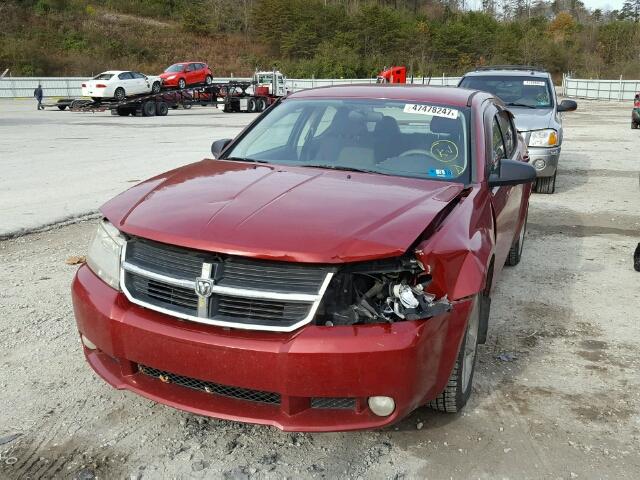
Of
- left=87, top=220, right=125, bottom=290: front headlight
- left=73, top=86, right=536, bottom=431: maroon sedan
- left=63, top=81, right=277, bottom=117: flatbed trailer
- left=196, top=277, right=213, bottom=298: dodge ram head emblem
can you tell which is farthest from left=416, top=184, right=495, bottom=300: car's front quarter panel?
left=63, top=81, right=277, bottom=117: flatbed trailer

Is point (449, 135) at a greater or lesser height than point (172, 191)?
greater

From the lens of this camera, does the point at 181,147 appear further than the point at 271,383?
Yes

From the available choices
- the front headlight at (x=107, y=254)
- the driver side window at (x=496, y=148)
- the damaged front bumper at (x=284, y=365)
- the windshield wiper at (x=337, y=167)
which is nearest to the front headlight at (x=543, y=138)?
the driver side window at (x=496, y=148)

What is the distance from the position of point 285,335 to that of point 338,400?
38 centimetres

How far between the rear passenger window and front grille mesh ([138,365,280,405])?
318 centimetres

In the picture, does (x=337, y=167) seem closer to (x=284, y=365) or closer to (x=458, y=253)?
(x=458, y=253)

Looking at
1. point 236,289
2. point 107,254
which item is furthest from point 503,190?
point 107,254

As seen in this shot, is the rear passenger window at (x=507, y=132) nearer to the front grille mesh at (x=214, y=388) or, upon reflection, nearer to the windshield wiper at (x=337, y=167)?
the windshield wiper at (x=337, y=167)

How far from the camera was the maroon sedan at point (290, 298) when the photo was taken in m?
2.53

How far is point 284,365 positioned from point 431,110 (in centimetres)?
231

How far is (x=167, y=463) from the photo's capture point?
2.81m

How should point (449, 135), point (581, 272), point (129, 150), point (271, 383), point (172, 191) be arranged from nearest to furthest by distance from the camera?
point (271, 383), point (172, 191), point (449, 135), point (581, 272), point (129, 150)

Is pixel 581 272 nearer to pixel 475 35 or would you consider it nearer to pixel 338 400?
pixel 338 400

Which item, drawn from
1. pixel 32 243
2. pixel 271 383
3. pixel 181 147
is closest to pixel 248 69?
pixel 181 147
